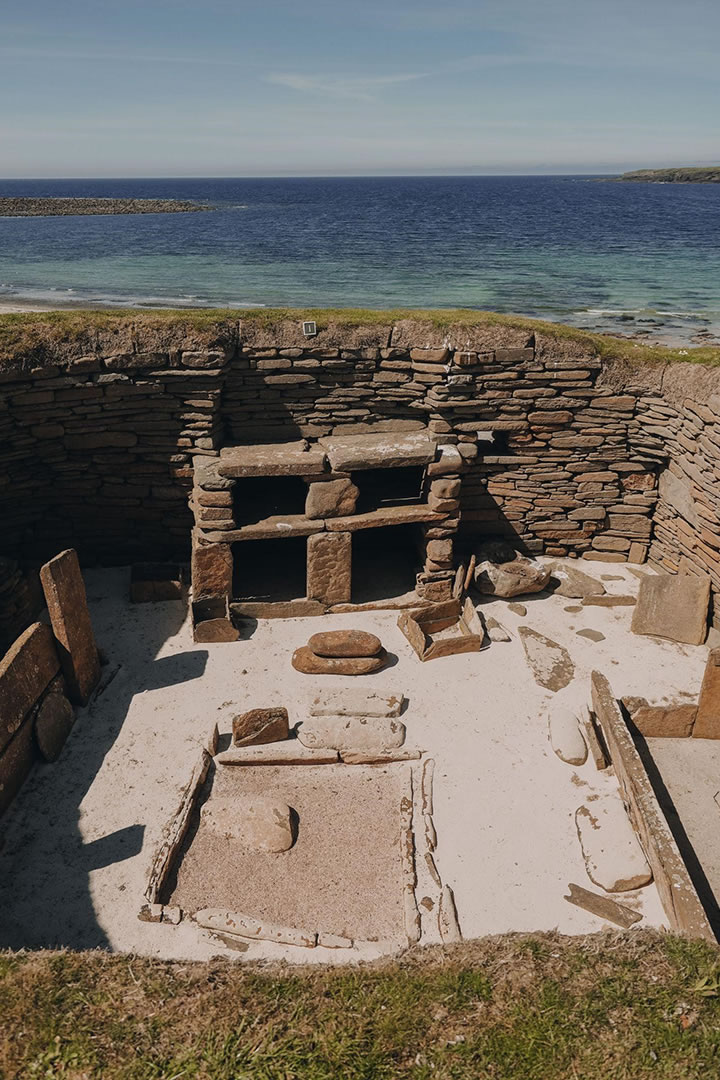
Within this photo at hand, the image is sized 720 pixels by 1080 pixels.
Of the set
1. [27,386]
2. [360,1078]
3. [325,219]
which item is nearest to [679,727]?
[360,1078]

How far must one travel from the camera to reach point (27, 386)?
8914 mm

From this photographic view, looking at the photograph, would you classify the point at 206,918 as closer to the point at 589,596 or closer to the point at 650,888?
the point at 650,888

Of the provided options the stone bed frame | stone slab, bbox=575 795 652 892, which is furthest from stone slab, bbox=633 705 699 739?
the stone bed frame

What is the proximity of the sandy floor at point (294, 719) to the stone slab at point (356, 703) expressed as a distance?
174 mm

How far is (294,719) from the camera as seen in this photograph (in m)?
7.32

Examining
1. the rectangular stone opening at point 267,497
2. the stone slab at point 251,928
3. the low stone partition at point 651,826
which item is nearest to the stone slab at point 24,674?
the stone slab at point 251,928

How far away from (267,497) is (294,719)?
3.98 metres

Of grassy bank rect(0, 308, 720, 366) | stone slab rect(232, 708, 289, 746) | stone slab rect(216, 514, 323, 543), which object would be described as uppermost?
grassy bank rect(0, 308, 720, 366)

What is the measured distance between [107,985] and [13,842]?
2.19 metres

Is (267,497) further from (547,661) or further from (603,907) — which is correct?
(603,907)

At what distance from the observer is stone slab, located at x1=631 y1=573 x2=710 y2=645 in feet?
28.1

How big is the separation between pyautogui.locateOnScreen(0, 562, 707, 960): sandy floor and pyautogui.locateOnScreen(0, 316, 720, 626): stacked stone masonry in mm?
1208

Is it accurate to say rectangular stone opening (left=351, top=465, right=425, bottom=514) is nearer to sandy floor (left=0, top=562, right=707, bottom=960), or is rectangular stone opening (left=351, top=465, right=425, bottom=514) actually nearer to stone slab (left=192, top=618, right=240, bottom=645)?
sandy floor (left=0, top=562, right=707, bottom=960)

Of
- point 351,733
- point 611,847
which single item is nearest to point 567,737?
point 611,847
